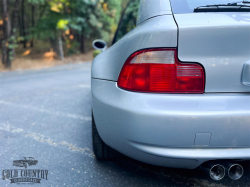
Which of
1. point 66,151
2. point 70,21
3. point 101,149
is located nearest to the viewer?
point 101,149

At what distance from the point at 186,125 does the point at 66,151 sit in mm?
1587

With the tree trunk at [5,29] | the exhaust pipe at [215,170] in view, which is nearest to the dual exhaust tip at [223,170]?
the exhaust pipe at [215,170]

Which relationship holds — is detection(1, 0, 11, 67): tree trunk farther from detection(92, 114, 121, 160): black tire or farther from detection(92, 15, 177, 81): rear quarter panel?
detection(92, 15, 177, 81): rear quarter panel

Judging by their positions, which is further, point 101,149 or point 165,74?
point 101,149

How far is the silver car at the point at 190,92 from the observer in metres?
1.41

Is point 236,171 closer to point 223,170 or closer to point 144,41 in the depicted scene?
point 223,170

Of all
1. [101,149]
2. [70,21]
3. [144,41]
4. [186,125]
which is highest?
[144,41]

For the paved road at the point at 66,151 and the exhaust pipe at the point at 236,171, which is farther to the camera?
the paved road at the point at 66,151

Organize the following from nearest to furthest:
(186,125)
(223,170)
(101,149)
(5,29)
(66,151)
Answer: (186,125), (223,170), (101,149), (66,151), (5,29)

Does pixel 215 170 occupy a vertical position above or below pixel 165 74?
below

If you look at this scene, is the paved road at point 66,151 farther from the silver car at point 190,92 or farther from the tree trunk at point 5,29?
the tree trunk at point 5,29

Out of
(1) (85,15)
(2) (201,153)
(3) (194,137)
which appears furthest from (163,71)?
(1) (85,15)

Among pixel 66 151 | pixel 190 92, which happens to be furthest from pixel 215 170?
pixel 66 151

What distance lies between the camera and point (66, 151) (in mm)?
2525
